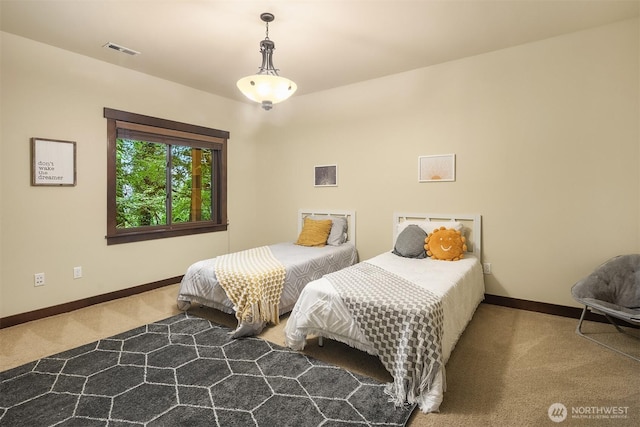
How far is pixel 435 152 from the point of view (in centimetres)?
362

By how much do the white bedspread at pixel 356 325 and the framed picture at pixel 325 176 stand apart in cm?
185

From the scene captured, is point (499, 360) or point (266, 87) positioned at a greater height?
point (266, 87)

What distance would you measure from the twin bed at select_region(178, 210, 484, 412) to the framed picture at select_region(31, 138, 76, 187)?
5.15 feet

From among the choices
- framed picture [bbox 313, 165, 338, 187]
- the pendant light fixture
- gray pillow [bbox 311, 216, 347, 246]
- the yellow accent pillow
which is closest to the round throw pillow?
gray pillow [bbox 311, 216, 347, 246]

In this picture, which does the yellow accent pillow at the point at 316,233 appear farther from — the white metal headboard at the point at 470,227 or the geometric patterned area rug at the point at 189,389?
the geometric patterned area rug at the point at 189,389

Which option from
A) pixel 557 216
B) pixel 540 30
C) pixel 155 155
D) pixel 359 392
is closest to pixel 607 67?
pixel 540 30

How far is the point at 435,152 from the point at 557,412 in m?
2.58

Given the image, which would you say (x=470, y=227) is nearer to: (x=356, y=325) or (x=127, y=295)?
(x=356, y=325)

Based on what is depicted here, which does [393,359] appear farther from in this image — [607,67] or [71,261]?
[71,261]

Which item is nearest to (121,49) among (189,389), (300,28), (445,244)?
(300,28)

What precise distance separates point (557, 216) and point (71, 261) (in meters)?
4.75

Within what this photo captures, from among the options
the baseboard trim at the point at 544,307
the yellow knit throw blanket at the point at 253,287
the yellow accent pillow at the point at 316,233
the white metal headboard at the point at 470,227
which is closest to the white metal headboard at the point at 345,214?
the yellow accent pillow at the point at 316,233

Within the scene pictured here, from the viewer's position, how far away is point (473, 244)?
3406 mm

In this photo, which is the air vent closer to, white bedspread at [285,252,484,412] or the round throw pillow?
white bedspread at [285,252,484,412]
